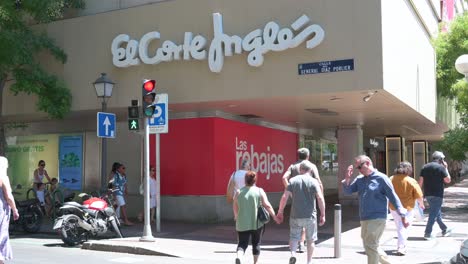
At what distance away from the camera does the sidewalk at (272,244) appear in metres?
10.2

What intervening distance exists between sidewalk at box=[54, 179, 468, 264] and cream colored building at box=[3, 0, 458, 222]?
236 centimetres

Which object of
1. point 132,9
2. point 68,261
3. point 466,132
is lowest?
point 68,261

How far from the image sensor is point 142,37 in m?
14.6

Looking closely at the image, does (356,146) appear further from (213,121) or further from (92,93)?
(92,93)

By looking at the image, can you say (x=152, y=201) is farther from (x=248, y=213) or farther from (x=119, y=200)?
(x=248, y=213)

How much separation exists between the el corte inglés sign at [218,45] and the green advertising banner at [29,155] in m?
5.54

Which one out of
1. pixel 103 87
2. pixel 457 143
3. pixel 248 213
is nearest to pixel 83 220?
pixel 103 87

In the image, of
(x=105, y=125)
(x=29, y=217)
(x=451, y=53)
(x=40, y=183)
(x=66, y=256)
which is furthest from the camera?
(x=451, y=53)

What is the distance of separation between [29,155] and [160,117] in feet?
29.9

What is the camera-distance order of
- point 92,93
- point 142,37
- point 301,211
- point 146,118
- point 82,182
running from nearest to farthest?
point 301,211, point 146,118, point 142,37, point 92,93, point 82,182

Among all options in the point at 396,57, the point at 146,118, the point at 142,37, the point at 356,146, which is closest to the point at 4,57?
the point at 142,37

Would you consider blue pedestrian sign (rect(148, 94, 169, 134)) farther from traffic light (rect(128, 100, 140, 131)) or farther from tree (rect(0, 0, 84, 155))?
tree (rect(0, 0, 84, 155))

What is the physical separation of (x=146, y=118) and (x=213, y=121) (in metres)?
3.93

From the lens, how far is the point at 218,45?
44.0 ft
